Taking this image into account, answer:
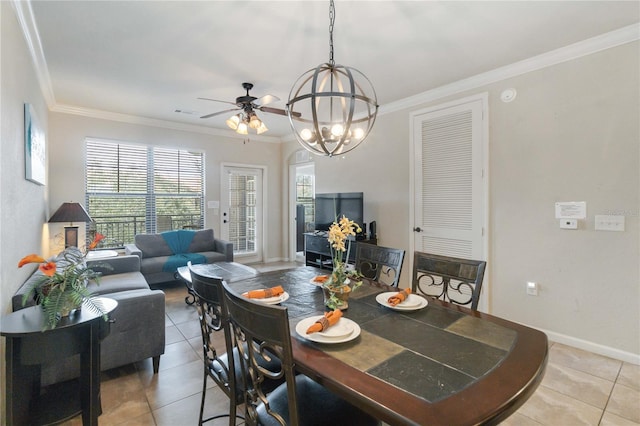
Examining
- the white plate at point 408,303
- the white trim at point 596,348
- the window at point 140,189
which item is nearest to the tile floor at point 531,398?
the white trim at point 596,348

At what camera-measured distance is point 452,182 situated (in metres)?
3.65

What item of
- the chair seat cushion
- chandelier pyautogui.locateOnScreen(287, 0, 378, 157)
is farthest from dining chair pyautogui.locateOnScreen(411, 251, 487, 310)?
chandelier pyautogui.locateOnScreen(287, 0, 378, 157)

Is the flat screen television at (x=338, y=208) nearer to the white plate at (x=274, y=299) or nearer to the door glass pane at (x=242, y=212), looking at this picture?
the door glass pane at (x=242, y=212)

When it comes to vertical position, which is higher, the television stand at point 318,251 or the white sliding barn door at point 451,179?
the white sliding barn door at point 451,179

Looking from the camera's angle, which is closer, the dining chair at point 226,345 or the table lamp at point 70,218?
the dining chair at point 226,345

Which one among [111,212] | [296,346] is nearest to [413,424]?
[296,346]

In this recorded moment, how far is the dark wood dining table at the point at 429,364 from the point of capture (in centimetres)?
88

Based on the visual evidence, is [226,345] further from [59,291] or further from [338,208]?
[338,208]

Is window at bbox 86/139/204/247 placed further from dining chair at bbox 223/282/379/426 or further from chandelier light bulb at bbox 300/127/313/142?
dining chair at bbox 223/282/379/426

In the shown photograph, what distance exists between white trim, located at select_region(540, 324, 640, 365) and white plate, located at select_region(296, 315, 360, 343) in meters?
2.65

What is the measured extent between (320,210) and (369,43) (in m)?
2.91

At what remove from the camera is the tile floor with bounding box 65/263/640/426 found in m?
1.90

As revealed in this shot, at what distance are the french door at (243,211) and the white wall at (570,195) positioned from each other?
14.1ft

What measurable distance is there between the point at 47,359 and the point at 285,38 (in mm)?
2674
